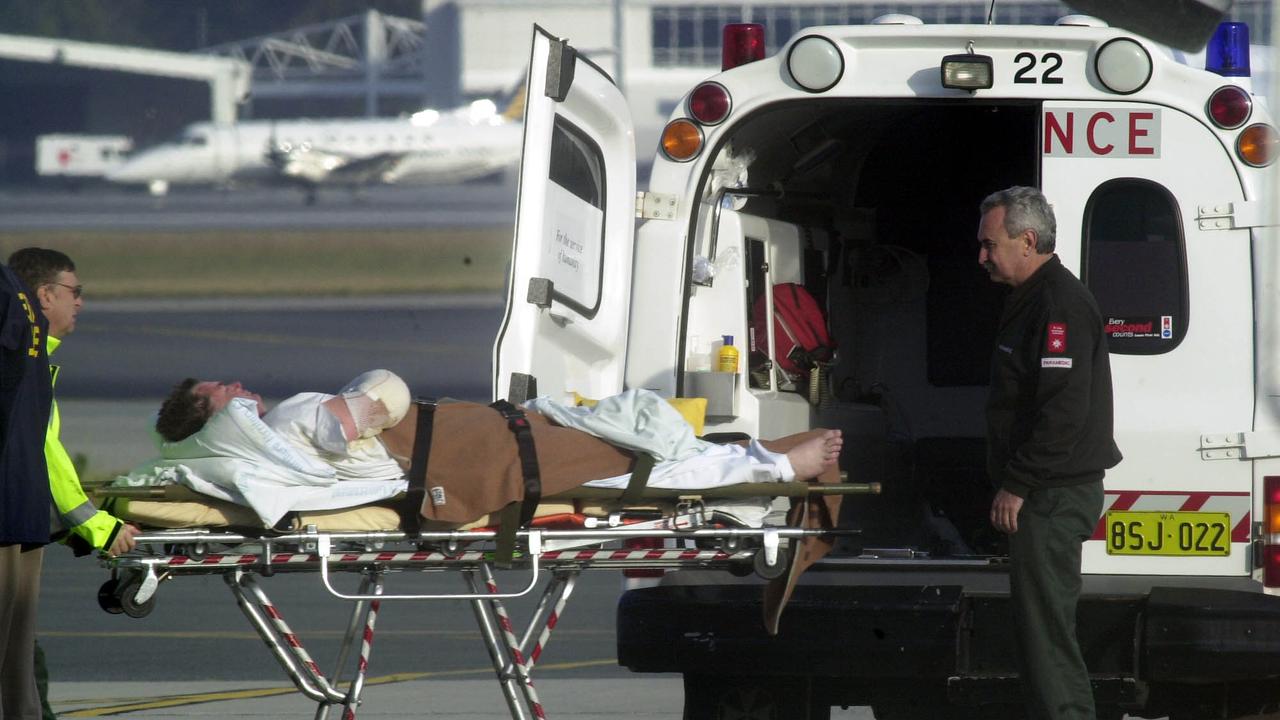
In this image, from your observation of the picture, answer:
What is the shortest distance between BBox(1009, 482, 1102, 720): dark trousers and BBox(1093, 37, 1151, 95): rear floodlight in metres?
1.19

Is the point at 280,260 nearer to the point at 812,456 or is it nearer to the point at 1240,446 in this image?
the point at 812,456

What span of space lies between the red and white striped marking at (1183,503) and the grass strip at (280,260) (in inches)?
1266

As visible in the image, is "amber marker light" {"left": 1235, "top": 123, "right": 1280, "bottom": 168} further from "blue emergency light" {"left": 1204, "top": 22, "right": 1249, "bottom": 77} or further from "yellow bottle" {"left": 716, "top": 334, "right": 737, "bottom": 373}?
"yellow bottle" {"left": 716, "top": 334, "right": 737, "bottom": 373}

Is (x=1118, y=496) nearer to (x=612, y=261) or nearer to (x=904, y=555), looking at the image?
(x=904, y=555)

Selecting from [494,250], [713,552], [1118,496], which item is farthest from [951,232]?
[494,250]

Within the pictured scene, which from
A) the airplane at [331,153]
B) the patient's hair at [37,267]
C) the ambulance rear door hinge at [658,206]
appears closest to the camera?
the patient's hair at [37,267]

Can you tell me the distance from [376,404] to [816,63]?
5.76 feet

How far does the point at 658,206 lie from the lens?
233 inches

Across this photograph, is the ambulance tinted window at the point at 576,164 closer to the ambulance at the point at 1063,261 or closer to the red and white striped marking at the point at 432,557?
the ambulance at the point at 1063,261

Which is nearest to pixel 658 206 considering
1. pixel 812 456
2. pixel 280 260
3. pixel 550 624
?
pixel 812 456

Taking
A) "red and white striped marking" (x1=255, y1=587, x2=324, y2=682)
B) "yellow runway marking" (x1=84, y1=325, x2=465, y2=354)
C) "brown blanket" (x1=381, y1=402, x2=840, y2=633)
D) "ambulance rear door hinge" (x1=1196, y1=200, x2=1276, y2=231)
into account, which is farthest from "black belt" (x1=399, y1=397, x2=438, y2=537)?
"yellow runway marking" (x1=84, y1=325, x2=465, y2=354)

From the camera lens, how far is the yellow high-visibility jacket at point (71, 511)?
15.8 feet

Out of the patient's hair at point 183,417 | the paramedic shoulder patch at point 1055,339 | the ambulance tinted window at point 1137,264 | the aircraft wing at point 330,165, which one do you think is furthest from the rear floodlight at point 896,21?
the aircraft wing at point 330,165

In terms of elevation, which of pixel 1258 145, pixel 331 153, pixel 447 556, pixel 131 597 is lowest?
pixel 131 597
